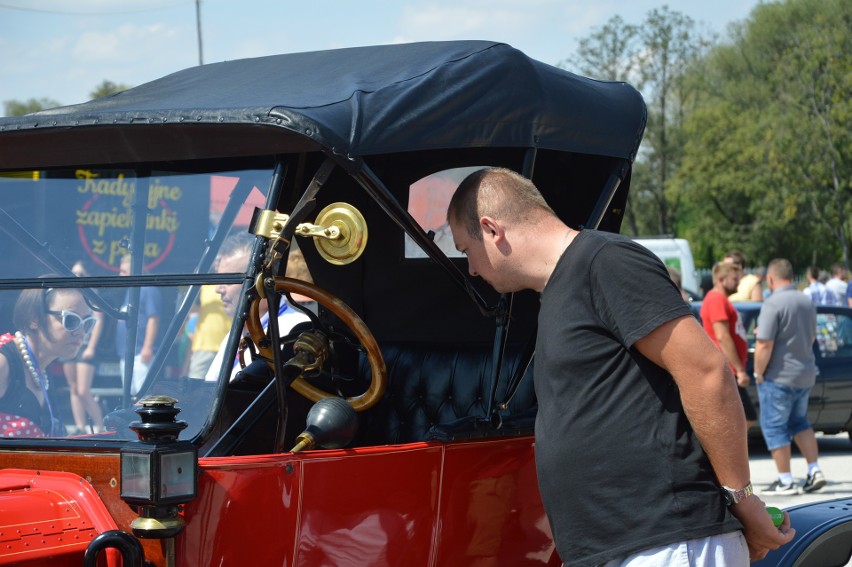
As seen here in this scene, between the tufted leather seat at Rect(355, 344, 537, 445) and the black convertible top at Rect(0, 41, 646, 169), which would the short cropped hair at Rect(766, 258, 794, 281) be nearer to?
the black convertible top at Rect(0, 41, 646, 169)

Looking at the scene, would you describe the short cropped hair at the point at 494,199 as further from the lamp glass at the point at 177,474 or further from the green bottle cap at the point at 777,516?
the green bottle cap at the point at 777,516

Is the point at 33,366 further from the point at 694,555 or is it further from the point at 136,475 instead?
the point at 694,555

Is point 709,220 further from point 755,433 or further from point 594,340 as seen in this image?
point 594,340

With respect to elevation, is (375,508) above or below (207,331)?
below

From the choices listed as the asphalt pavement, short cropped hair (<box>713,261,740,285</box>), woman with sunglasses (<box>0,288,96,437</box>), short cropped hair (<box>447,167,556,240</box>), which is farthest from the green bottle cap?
short cropped hair (<box>713,261,740,285</box>)

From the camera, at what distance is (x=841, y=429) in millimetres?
9883

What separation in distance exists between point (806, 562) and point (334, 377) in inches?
62.8

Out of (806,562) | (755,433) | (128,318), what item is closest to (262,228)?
(128,318)

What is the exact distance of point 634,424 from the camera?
223cm

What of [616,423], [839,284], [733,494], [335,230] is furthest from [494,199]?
[839,284]

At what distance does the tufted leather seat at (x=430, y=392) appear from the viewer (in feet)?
12.0

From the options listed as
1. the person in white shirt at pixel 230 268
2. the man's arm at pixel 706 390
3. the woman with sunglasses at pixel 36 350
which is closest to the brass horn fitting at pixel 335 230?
the person in white shirt at pixel 230 268

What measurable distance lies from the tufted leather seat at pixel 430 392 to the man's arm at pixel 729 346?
452cm

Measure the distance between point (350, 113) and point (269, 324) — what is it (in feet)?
1.94
